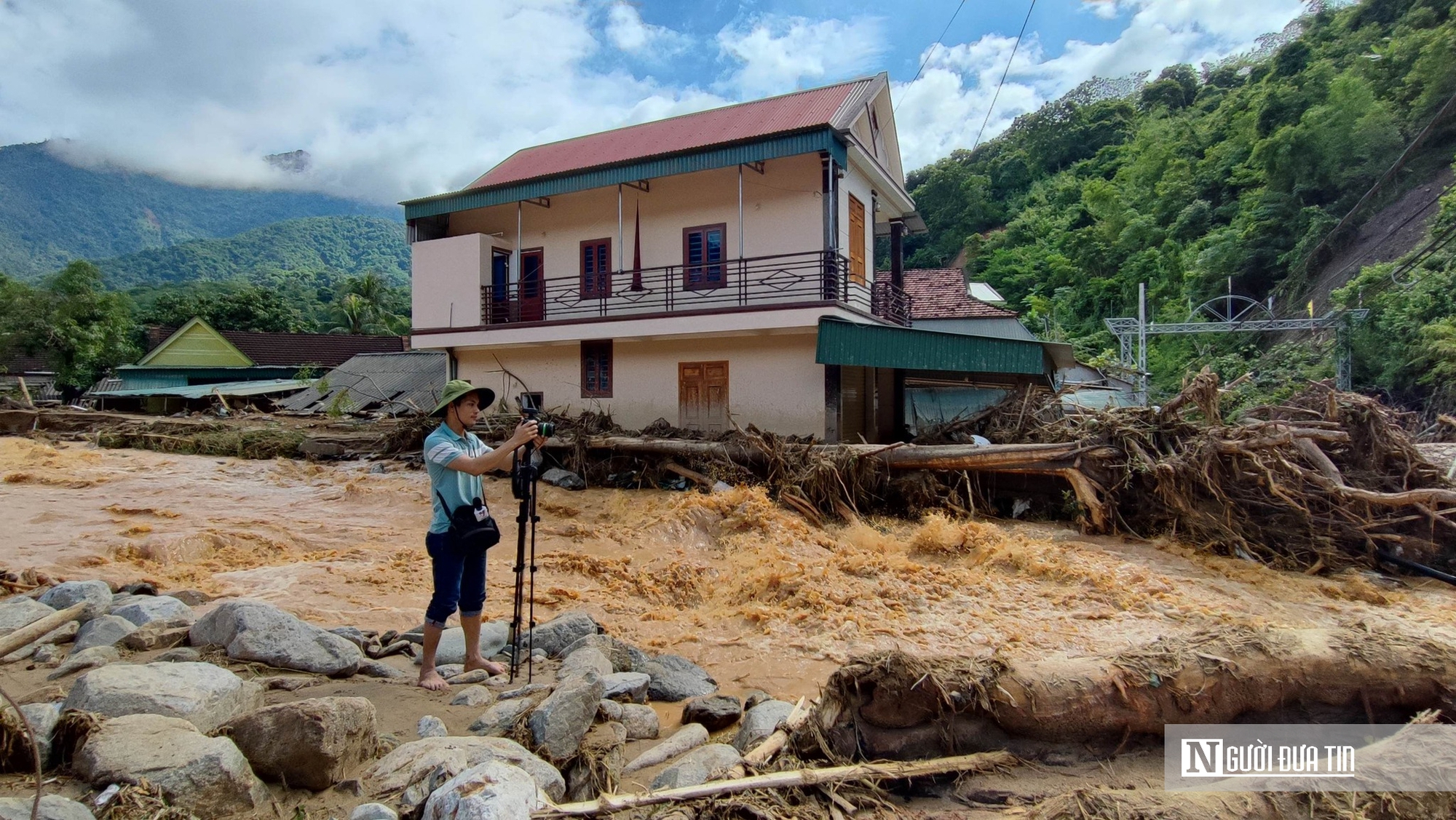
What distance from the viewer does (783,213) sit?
46.9 feet

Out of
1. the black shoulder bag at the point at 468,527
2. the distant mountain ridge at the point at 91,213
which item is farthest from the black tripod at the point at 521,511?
the distant mountain ridge at the point at 91,213

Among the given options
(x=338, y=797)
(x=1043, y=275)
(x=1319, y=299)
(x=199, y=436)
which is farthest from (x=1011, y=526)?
(x=1043, y=275)

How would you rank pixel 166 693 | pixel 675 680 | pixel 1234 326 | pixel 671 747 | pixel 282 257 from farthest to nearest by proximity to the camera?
1. pixel 282 257
2. pixel 1234 326
3. pixel 675 680
4. pixel 671 747
5. pixel 166 693

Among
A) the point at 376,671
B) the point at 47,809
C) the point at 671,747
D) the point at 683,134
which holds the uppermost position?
the point at 683,134

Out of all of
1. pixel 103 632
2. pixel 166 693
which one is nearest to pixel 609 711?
pixel 166 693

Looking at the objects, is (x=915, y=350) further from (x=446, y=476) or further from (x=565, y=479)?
(x=446, y=476)

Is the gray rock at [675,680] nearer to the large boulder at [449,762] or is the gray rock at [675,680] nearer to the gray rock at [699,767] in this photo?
the gray rock at [699,767]

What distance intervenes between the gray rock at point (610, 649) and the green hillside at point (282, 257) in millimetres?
99421

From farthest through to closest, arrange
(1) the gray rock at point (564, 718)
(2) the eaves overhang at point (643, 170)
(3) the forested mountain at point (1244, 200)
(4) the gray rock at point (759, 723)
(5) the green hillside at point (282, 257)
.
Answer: (5) the green hillside at point (282, 257)
(3) the forested mountain at point (1244, 200)
(2) the eaves overhang at point (643, 170)
(4) the gray rock at point (759, 723)
(1) the gray rock at point (564, 718)

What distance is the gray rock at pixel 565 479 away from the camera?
13.5 metres

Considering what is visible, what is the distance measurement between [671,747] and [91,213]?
737 feet

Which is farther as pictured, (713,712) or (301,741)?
(713,712)

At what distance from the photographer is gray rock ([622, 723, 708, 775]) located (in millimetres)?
3562

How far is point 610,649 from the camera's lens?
525 cm
